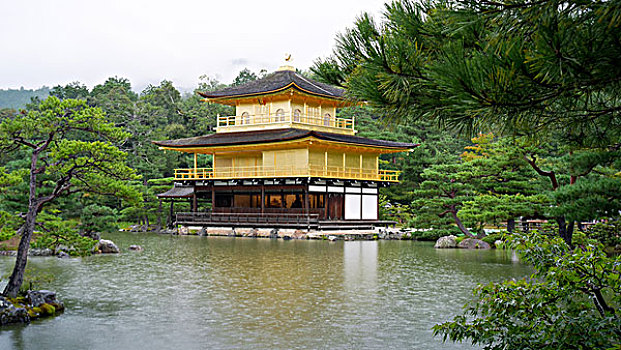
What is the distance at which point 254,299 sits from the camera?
10.2 m

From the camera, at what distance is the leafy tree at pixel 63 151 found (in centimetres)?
918

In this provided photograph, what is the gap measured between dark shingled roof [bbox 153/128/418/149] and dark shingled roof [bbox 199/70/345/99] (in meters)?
2.14

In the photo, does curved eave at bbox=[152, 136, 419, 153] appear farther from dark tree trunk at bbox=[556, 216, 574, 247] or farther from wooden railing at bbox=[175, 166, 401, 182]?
dark tree trunk at bbox=[556, 216, 574, 247]

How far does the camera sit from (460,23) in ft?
10.8

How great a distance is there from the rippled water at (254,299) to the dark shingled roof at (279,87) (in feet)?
45.0

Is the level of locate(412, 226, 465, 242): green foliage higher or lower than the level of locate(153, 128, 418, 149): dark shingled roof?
lower

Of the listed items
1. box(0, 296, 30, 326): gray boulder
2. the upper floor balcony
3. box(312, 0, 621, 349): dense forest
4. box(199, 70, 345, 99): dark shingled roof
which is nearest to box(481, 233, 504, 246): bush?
box(199, 70, 345, 99): dark shingled roof

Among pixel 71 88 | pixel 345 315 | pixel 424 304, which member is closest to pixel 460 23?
A: pixel 345 315

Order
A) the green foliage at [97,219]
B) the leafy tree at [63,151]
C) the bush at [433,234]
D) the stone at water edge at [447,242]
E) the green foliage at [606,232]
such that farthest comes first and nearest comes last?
the bush at [433,234] < the stone at water edge at [447,242] < the green foliage at [97,219] < the green foliage at [606,232] < the leafy tree at [63,151]

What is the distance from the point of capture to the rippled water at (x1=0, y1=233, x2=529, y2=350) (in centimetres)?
741

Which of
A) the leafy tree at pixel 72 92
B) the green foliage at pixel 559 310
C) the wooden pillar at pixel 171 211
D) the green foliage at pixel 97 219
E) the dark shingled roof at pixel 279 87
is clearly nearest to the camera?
the green foliage at pixel 559 310

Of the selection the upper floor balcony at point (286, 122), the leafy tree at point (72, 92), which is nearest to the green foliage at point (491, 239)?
the upper floor balcony at point (286, 122)

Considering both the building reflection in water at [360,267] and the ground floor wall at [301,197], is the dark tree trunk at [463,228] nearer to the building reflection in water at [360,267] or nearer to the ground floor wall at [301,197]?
the building reflection in water at [360,267]

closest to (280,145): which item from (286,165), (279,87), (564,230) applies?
(286,165)
